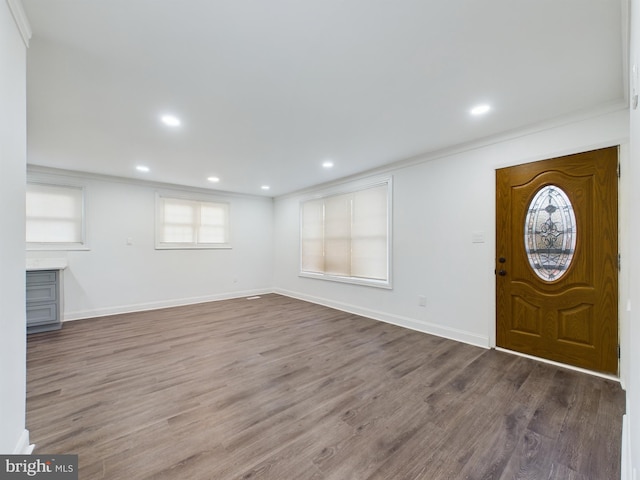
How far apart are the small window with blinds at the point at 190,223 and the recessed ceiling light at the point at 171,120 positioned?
10.1 ft

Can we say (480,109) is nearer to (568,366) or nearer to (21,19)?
(568,366)

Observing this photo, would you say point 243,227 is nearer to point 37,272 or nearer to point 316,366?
point 37,272

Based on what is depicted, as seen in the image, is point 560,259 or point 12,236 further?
point 560,259

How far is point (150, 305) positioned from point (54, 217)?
2.11 metres

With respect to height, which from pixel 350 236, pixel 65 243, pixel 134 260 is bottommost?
pixel 134 260

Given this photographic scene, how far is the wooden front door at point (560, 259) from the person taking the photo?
2.50m

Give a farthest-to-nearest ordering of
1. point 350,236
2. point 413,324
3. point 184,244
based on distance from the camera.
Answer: point 184,244
point 350,236
point 413,324

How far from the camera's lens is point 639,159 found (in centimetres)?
113

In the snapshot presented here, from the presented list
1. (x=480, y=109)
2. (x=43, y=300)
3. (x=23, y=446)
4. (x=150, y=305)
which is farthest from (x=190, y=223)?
(x=480, y=109)

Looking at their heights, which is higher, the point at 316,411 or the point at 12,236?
the point at 12,236

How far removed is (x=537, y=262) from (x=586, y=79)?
171 centimetres

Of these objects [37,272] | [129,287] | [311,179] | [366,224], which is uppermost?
[311,179]

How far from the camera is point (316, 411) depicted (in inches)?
79.9

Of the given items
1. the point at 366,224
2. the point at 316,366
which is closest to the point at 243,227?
the point at 366,224
